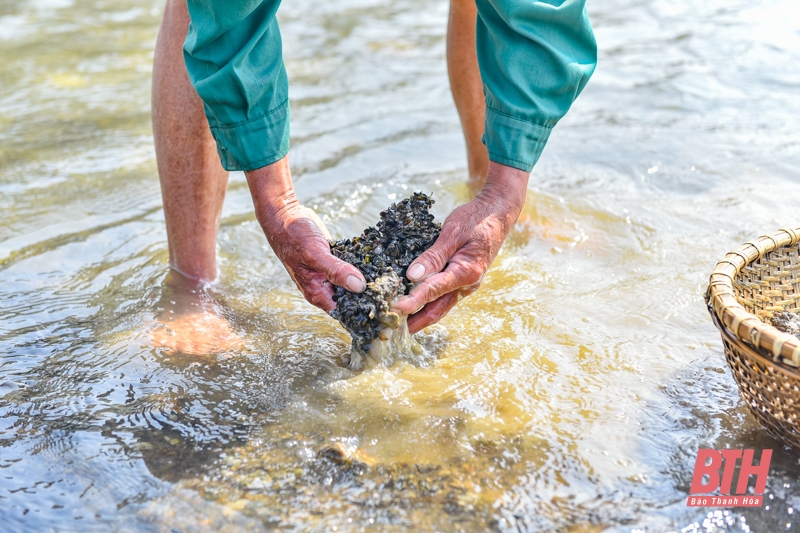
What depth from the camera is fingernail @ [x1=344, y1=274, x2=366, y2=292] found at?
2.14 m

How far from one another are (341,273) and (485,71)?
2.37ft

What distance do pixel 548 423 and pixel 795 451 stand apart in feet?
2.07

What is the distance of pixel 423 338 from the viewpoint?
2.60 meters

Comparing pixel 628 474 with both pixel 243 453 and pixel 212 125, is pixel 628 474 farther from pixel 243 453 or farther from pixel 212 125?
pixel 212 125

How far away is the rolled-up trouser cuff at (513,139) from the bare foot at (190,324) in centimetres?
107

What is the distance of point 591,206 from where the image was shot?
3611 mm

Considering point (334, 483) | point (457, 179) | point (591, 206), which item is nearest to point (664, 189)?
point (591, 206)

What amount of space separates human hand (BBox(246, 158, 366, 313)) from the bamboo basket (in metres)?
1.05

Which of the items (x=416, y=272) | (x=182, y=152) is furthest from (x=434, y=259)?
(x=182, y=152)

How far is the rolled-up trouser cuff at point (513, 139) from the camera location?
86.8 inches

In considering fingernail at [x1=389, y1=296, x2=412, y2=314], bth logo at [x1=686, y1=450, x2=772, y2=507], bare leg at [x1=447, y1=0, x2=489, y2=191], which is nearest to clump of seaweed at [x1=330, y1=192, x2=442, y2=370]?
fingernail at [x1=389, y1=296, x2=412, y2=314]

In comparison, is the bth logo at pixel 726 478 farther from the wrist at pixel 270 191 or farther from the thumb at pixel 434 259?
the wrist at pixel 270 191

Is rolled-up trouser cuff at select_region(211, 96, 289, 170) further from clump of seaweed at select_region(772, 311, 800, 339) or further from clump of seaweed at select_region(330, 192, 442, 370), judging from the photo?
clump of seaweed at select_region(772, 311, 800, 339)

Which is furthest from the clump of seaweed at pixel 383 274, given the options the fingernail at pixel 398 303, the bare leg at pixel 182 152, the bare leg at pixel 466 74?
the bare leg at pixel 466 74
